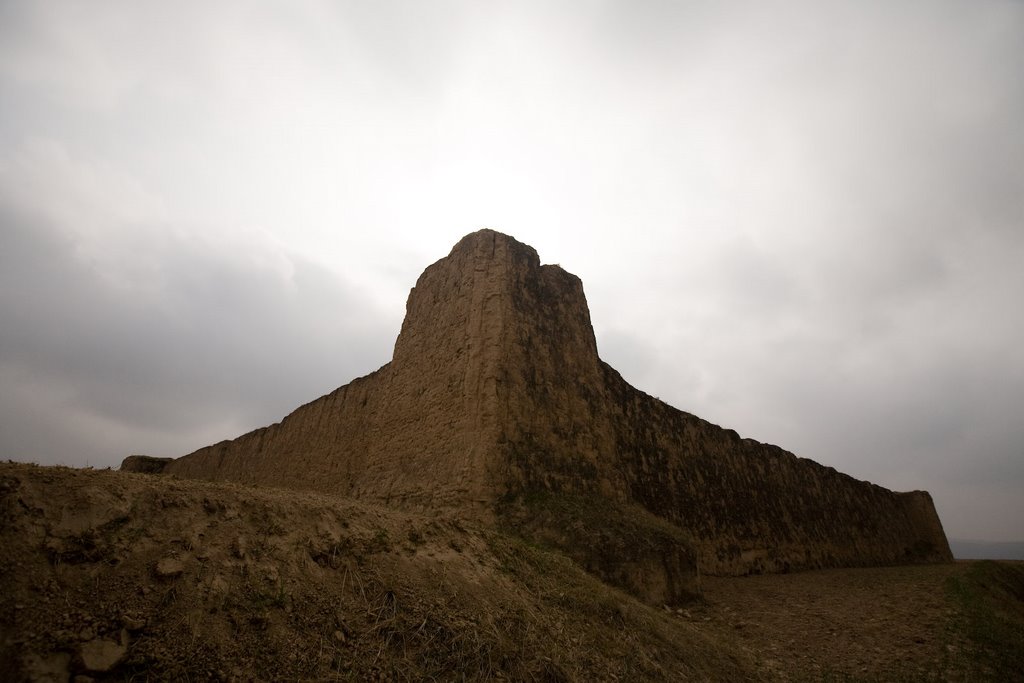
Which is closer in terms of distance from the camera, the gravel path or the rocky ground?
the rocky ground

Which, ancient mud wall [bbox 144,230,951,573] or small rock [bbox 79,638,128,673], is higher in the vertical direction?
ancient mud wall [bbox 144,230,951,573]

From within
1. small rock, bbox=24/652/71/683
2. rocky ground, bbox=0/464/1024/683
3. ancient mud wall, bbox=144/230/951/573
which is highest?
ancient mud wall, bbox=144/230/951/573

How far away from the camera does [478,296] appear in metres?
7.98

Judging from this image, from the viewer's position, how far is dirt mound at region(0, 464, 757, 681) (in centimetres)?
216

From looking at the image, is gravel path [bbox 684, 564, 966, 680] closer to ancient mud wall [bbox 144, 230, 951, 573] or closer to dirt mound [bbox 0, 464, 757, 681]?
ancient mud wall [bbox 144, 230, 951, 573]

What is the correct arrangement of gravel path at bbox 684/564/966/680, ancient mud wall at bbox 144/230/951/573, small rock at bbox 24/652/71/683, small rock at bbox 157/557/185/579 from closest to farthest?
small rock at bbox 24/652/71/683 < small rock at bbox 157/557/185/579 < gravel path at bbox 684/564/966/680 < ancient mud wall at bbox 144/230/951/573

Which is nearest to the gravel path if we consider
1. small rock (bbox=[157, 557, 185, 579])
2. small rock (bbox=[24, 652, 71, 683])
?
small rock (bbox=[157, 557, 185, 579])

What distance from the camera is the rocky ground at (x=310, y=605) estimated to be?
2189mm

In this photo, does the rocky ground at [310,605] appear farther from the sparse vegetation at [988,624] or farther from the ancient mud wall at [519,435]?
the ancient mud wall at [519,435]

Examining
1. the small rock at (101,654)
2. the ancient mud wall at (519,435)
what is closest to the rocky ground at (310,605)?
the small rock at (101,654)

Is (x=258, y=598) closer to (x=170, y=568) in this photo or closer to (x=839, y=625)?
(x=170, y=568)

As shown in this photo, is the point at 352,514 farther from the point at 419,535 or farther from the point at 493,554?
the point at 493,554

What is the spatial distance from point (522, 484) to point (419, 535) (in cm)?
255

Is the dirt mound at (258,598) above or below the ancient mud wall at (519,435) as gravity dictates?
below
